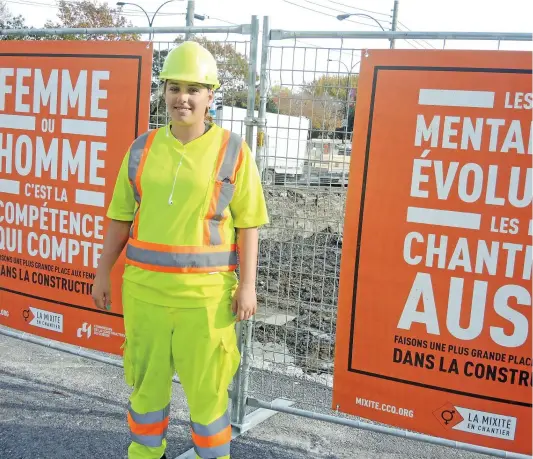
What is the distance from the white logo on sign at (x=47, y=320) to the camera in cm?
416

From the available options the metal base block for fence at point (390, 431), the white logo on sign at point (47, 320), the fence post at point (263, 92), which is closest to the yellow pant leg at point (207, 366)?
the metal base block for fence at point (390, 431)

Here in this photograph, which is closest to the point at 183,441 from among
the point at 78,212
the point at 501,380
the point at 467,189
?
the point at 78,212

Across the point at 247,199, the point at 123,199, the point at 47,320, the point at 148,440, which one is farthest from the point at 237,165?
the point at 47,320

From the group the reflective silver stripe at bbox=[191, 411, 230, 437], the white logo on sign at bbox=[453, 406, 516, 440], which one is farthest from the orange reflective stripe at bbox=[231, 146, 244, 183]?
Answer: the white logo on sign at bbox=[453, 406, 516, 440]

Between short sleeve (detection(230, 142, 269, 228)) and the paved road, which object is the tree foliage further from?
the paved road

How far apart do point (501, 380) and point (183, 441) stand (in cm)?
189

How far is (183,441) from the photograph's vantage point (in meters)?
3.66

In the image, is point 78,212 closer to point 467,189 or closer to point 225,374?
point 225,374

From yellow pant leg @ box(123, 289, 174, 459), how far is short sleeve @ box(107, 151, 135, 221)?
398 mm

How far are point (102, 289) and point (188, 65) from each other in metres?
1.24

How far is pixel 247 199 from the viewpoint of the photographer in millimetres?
2902

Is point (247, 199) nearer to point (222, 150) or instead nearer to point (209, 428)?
point (222, 150)

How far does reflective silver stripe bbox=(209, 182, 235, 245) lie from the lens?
2.85 meters

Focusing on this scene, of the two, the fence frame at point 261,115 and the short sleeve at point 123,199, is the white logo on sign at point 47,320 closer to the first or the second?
the fence frame at point 261,115
